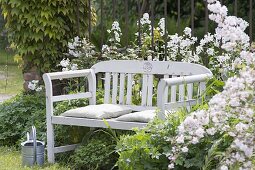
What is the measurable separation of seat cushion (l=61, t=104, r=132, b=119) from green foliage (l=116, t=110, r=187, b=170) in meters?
0.77

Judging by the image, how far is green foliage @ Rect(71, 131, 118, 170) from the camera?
524 cm

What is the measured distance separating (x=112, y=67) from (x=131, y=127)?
992mm

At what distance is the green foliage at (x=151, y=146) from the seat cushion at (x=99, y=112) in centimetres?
77

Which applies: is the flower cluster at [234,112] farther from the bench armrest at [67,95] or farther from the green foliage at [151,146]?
the bench armrest at [67,95]

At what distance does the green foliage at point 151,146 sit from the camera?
4.29m

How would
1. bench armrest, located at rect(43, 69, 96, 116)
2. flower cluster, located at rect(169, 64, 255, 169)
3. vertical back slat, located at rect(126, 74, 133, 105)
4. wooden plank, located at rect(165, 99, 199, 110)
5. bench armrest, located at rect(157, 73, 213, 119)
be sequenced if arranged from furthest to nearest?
vertical back slat, located at rect(126, 74, 133, 105) → bench armrest, located at rect(43, 69, 96, 116) → wooden plank, located at rect(165, 99, 199, 110) → bench armrest, located at rect(157, 73, 213, 119) → flower cluster, located at rect(169, 64, 255, 169)

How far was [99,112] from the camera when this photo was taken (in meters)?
5.29

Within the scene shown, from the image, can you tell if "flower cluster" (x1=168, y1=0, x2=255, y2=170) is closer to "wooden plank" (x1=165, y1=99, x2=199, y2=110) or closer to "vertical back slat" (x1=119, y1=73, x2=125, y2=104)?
"wooden plank" (x1=165, y1=99, x2=199, y2=110)

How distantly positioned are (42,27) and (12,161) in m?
1.71

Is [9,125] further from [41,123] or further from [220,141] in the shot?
[220,141]

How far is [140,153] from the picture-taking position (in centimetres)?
441

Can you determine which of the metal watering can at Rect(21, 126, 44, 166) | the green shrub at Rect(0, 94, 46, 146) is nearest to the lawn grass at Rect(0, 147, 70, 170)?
the metal watering can at Rect(21, 126, 44, 166)

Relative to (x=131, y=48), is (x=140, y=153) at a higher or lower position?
lower

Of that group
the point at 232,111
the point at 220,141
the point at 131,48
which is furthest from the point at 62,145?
the point at 232,111
